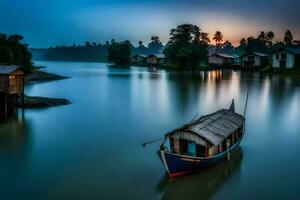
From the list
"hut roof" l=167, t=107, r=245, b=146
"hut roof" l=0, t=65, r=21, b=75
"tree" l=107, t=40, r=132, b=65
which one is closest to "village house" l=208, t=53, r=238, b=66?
"tree" l=107, t=40, r=132, b=65

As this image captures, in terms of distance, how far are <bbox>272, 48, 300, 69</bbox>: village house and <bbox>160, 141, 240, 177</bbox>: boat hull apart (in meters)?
74.5

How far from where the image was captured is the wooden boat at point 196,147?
1655 centimetres

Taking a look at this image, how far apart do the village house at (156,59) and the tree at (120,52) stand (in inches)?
350

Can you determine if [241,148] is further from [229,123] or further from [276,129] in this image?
[276,129]

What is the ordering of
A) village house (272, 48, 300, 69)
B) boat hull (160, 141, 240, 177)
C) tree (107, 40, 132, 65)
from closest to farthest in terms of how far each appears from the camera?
boat hull (160, 141, 240, 177)
village house (272, 48, 300, 69)
tree (107, 40, 132, 65)

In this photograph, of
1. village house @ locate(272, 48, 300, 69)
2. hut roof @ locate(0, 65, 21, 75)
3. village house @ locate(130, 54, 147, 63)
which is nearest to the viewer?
hut roof @ locate(0, 65, 21, 75)

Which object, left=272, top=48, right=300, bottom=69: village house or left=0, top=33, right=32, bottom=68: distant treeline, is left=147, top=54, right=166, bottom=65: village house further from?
left=0, top=33, right=32, bottom=68: distant treeline

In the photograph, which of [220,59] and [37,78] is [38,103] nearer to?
[37,78]

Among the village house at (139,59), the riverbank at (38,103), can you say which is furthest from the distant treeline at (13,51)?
the village house at (139,59)

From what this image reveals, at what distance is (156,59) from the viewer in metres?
130

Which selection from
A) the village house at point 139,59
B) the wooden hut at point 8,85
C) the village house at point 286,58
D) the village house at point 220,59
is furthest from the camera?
the village house at point 139,59

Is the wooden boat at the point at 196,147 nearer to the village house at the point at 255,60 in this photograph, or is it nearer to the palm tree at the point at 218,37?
the village house at the point at 255,60

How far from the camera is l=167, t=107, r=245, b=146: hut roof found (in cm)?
1709

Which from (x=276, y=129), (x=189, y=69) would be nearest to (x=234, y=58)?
(x=189, y=69)
